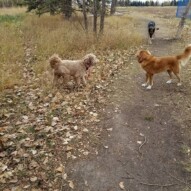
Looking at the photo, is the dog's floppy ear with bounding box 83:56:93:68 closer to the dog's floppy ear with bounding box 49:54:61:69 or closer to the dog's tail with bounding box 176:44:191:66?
Result: the dog's floppy ear with bounding box 49:54:61:69

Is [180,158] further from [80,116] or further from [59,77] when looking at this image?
[59,77]

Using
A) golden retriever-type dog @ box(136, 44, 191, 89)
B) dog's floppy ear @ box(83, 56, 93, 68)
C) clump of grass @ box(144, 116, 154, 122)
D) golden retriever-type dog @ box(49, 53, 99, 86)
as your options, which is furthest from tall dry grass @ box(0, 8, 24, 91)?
clump of grass @ box(144, 116, 154, 122)

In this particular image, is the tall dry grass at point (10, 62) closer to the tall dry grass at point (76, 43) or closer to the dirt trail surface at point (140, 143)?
the tall dry grass at point (76, 43)

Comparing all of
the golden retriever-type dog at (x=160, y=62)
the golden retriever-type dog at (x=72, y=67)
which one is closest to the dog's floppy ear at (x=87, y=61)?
the golden retriever-type dog at (x=72, y=67)

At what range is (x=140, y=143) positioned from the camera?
4680 millimetres

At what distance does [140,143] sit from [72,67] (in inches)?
108

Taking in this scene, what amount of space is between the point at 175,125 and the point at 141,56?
2.22 m

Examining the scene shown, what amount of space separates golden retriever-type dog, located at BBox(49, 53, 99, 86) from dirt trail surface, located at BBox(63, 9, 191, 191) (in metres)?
0.92

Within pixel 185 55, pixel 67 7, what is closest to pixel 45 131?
pixel 185 55

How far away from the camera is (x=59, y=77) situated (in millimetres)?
6648

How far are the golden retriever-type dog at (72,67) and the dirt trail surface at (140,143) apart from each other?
92 cm

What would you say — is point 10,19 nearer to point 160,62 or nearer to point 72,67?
point 72,67

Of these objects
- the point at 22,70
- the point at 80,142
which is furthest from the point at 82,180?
the point at 22,70

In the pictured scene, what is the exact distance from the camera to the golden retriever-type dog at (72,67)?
6.35 m
